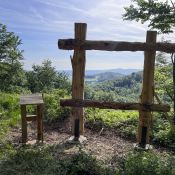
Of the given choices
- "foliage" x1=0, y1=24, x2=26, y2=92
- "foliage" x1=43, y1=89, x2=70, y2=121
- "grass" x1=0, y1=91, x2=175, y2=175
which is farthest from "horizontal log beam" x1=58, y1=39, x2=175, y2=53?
"foliage" x1=0, y1=24, x2=26, y2=92

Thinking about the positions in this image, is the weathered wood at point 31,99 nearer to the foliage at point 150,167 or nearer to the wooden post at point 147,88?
the wooden post at point 147,88

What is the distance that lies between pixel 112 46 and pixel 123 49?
277 mm

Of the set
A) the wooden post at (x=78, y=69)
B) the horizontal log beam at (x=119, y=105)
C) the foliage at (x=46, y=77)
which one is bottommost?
the foliage at (x=46, y=77)

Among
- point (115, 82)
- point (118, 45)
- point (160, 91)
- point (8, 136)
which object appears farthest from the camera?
point (115, 82)

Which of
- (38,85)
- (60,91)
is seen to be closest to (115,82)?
(38,85)

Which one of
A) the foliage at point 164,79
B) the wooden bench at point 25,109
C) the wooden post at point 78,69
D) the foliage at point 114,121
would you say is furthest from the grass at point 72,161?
the foliage at point 164,79

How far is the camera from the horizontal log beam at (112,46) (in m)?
8.70

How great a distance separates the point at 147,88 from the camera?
8977 mm

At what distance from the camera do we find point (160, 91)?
14.7m

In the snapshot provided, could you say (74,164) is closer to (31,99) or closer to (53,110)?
(31,99)

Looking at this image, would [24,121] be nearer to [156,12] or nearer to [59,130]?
[59,130]

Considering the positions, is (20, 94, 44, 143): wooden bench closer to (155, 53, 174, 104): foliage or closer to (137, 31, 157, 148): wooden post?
(137, 31, 157, 148): wooden post

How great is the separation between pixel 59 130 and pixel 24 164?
13.8 feet

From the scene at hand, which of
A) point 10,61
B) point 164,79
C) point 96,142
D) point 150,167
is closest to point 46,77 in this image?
point 10,61
